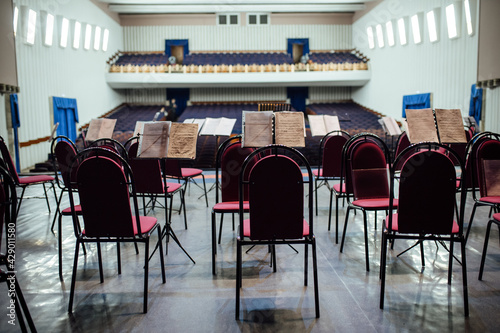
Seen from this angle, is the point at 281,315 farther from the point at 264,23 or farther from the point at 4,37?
the point at 264,23

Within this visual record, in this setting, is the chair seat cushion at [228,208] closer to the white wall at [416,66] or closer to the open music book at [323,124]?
the open music book at [323,124]

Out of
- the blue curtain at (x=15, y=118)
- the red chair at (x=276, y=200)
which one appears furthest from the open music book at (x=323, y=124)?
the blue curtain at (x=15, y=118)

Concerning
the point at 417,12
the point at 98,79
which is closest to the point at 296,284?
the point at 417,12

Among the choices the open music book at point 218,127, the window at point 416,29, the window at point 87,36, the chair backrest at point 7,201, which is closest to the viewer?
the chair backrest at point 7,201

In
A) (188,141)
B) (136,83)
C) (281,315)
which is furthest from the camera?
(136,83)

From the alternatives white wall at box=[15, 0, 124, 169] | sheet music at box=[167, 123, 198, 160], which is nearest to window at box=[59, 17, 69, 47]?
white wall at box=[15, 0, 124, 169]

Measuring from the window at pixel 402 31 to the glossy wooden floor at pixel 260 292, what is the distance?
10.3 metres

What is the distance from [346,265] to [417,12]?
10.7m

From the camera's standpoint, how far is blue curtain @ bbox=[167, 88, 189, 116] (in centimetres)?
1762

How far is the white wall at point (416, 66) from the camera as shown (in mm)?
9109

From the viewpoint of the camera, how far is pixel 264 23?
17.5 meters

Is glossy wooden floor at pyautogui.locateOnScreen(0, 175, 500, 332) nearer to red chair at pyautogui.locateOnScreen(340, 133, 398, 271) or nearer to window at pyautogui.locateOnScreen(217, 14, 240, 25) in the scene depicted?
red chair at pyautogui.locateOnScreen(340, 133, 398, 271)

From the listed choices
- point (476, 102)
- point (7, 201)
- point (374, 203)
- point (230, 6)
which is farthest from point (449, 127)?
point (230, 6)

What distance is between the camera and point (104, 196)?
217 centimetres
